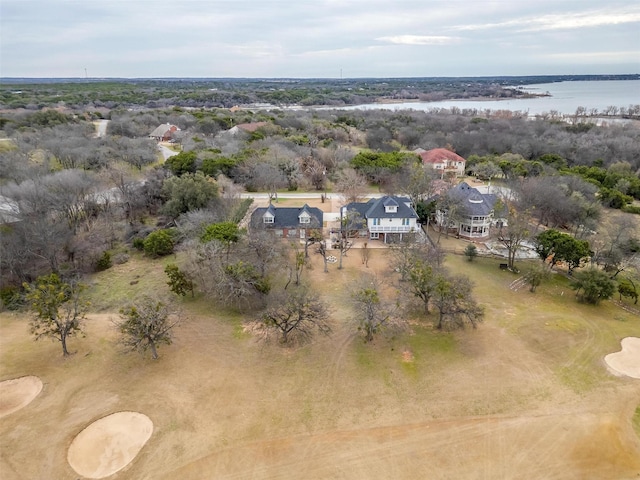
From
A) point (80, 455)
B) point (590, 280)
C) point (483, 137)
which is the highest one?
point (483, 137)

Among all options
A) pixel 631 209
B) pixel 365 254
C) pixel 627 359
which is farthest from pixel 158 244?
pixel 631 209

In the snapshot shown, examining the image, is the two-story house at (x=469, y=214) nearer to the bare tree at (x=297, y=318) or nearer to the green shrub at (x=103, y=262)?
the bare tree at (x=297, y=318)

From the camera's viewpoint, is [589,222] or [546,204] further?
[546,204]

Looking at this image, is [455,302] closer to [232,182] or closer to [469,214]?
[469,214]

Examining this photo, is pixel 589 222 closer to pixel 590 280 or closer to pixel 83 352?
pixel 590 280

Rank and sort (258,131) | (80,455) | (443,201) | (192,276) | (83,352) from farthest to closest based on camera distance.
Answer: (258,131) → (443,201) → (192,276) → (83,352) → (80,455)

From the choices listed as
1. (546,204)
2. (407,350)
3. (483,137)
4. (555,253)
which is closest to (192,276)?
(407,350)

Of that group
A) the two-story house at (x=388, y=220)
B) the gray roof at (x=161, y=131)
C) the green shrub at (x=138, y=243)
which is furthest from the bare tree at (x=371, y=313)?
the gray roof at (x=161, y=131)
